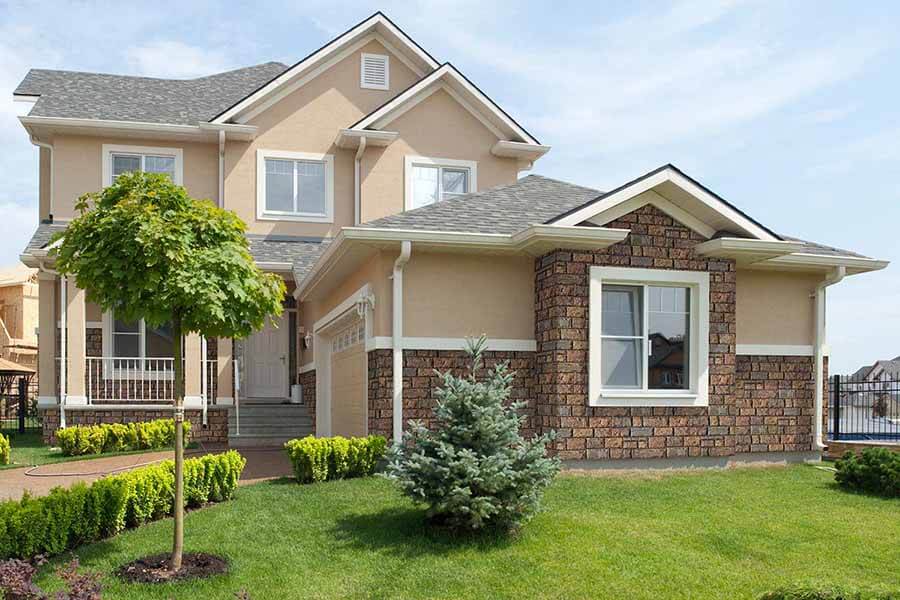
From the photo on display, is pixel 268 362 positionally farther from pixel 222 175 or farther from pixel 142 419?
pixel 222 175

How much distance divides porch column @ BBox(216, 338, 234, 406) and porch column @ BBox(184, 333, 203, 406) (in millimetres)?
397

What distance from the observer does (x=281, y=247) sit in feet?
57.8

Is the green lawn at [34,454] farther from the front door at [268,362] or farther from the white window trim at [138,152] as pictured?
the white window trim at [138,152]

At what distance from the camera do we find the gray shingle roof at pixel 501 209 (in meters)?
11.4

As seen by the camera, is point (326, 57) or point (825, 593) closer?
point (825, 593)

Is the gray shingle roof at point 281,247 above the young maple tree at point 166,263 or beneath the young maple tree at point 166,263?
above

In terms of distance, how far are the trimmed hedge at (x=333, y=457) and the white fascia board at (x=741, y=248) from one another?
526cm

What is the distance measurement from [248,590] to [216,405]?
10442 mm

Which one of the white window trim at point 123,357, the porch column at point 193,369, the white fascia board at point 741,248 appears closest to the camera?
the white fascia board at point 741,248

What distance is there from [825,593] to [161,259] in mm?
5751

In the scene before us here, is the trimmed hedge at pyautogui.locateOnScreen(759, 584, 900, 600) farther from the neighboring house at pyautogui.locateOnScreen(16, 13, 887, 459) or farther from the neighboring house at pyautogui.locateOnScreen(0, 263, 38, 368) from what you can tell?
the neighboring house at pyautogui.locateOnScreen(0, 263, 38, 368)

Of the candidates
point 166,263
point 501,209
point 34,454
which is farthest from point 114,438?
point 166,263

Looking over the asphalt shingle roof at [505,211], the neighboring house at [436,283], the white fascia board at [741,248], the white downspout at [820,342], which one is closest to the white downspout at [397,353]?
the neighboring house at [436,283]

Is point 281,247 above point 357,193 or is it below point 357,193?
below
